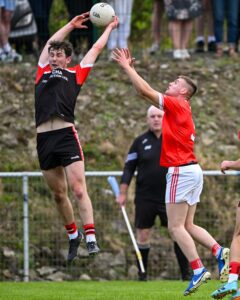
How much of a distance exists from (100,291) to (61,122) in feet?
7.23

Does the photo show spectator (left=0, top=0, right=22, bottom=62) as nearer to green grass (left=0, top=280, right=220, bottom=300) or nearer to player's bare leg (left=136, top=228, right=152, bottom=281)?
player's bare leg (left=136, top=228, right=152, bottom=281)

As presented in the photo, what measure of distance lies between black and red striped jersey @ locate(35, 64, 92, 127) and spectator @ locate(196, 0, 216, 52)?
8.26 metres

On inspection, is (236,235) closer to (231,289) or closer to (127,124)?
(231,289)

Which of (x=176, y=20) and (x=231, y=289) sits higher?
(x=176, y=20)

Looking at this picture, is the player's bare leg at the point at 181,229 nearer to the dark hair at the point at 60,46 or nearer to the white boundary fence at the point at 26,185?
the dark hair at the point at 60,46

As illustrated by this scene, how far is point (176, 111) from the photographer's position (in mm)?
11711

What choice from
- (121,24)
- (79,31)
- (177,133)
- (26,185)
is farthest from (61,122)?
(79,31)

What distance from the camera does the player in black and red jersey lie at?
40.5 ft

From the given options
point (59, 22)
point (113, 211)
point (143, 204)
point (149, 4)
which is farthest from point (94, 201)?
point (149, 4)

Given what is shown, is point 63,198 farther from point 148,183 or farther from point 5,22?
point 5,22

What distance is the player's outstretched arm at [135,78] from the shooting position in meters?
11.5

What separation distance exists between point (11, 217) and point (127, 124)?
3559 mm

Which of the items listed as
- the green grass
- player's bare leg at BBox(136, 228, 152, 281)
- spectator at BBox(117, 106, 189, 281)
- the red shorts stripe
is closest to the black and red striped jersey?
the red shorts stripe

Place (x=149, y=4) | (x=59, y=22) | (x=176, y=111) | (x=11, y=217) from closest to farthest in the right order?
(x=176, y=111)
(x=11, y=217)
(x=59, y=22)
(x=149, y=4)
